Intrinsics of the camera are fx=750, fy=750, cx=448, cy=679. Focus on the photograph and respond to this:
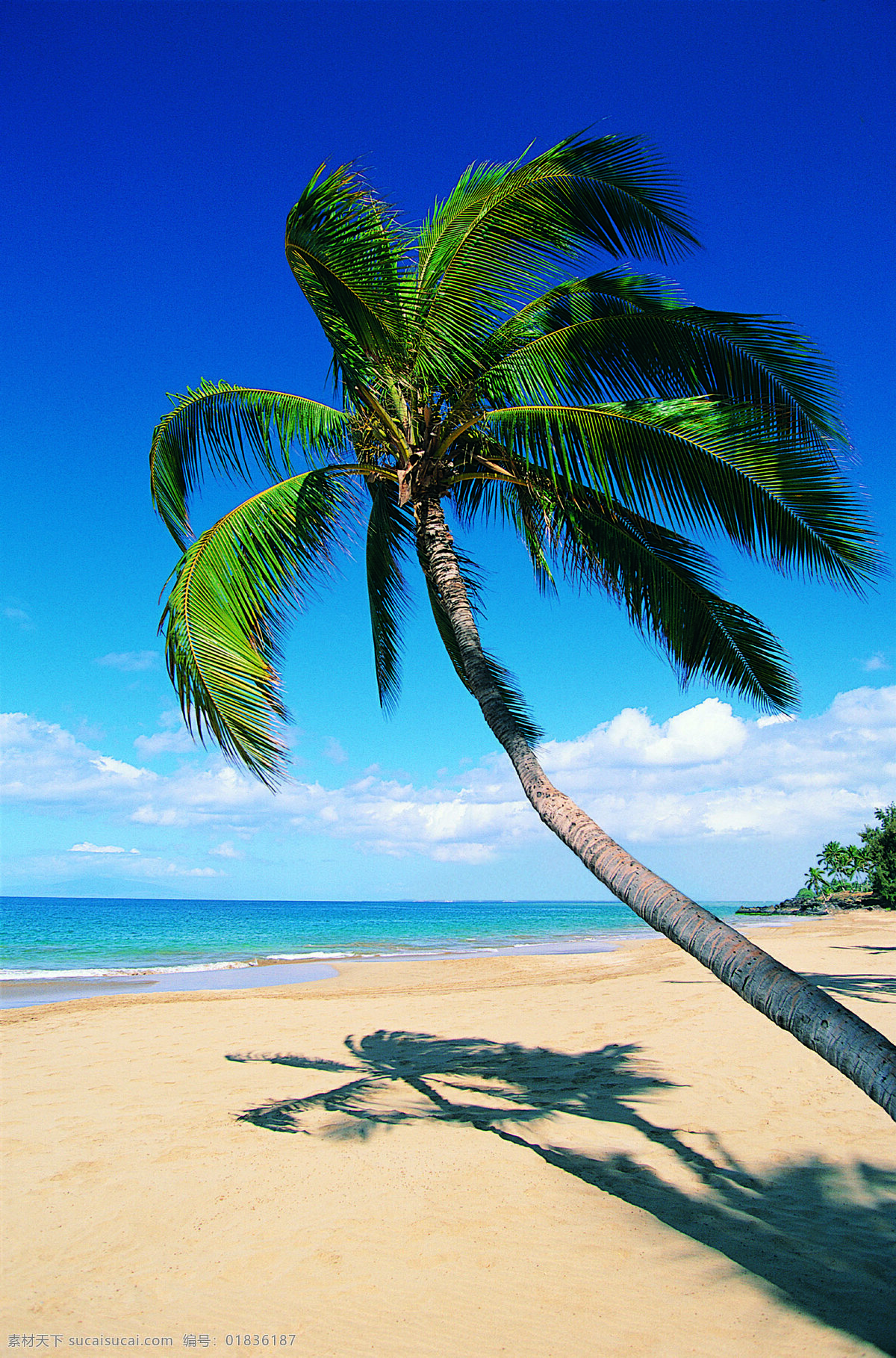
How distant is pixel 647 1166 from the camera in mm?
4984

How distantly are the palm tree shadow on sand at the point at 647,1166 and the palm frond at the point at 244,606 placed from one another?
3463mm

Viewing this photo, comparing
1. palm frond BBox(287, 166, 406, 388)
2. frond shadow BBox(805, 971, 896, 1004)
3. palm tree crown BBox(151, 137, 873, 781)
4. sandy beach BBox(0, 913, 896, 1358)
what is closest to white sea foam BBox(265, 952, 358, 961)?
sandy beach BBox(0, 913, 896, 1358)

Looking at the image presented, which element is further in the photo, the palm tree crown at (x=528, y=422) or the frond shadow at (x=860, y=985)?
the frond shadow at (x=860, y=985)

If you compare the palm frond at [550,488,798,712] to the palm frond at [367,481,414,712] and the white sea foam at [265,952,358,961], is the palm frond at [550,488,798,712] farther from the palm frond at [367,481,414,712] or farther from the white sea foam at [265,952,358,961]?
the white sea foam at [265,952,358,961]

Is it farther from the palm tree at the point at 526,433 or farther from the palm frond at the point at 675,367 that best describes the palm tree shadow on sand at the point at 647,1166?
the palm frond at the point at 675,367

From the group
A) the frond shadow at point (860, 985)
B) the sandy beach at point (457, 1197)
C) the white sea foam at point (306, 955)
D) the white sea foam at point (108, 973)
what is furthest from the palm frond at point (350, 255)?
the white sea foam at point (306, 955)

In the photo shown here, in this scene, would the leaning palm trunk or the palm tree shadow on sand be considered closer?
the leaning palm trunk

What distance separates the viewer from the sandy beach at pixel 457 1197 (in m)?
3.37

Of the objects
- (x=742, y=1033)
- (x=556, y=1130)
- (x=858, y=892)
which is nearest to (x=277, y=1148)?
(x=556, y=1130)

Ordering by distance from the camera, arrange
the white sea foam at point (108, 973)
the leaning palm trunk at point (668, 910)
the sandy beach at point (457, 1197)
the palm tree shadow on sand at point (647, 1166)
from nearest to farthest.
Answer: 1. the leaning palm trunk at point (668, 910)
2. the sandy beach at point (457, 1197)
3. the palm tree shadow on sand at point (647, 1166)
4. the white sea foam at point (108, 973)

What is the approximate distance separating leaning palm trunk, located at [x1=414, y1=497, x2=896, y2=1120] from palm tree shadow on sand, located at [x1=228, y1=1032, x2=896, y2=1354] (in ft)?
4.56

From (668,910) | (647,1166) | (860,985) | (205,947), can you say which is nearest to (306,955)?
(205,947)

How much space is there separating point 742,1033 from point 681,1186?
495 cm

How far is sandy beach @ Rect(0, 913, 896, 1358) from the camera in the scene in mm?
3373
